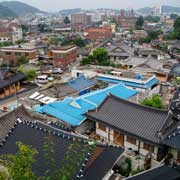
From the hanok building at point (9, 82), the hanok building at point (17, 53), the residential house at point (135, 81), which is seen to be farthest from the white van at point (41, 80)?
the hanok building at point (17, 53)

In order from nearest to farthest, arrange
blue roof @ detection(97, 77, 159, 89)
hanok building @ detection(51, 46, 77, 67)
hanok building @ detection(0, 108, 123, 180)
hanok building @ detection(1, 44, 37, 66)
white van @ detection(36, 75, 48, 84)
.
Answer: hanok building @ detection(0, 108, 123, 180) < blue roof @ detection(97, 77, 159, 89) < white van @ detection(36, 75, 48, 84) < hanok building @ detection(51, 46, 77, 67) < hanok building @ detection(1, 44, 37, 66)

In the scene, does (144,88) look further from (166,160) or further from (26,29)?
(26,29)

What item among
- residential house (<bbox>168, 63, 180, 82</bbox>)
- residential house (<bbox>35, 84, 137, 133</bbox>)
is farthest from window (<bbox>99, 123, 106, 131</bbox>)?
residential house (<bbox>168, 63, 180, 82</bbox>)

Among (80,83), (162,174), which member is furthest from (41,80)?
(162,174)

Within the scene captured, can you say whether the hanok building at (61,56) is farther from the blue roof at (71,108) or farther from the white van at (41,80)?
the blue roof at (71,108)

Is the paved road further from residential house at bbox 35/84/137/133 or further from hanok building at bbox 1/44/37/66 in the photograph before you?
hanok building at bbox 1/44/37/66

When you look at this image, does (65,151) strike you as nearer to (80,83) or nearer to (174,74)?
(80,83)
